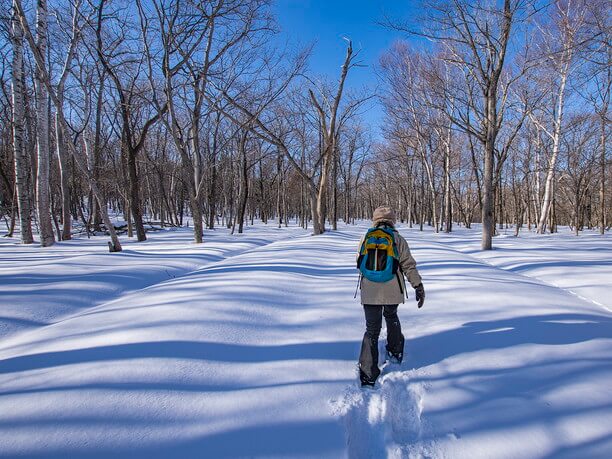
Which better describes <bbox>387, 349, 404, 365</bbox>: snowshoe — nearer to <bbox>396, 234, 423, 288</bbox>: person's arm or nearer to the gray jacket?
the gray jacket

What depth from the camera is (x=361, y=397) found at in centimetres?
248

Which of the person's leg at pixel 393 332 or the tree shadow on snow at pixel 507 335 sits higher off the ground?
the person's leg at pixel 393 332

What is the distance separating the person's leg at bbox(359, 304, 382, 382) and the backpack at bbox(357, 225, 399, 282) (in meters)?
0.31

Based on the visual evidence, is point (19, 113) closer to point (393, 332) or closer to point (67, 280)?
point (67, 280)

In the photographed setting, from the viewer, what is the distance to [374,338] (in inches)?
111

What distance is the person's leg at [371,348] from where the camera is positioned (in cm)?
267

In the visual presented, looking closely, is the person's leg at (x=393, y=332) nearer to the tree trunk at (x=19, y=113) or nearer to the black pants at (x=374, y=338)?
the black pants at (x=374, y=338)

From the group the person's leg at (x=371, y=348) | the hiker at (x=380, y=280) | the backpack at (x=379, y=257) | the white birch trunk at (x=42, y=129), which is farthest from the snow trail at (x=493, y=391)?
the white birch trunk at (x=42, y=129)

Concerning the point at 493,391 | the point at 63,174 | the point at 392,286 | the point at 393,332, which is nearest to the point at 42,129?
the point at 63,174

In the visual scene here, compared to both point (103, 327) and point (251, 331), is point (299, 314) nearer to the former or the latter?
point (251, 331)

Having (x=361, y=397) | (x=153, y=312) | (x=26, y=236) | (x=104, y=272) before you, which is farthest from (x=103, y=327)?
(x=26, y=236)

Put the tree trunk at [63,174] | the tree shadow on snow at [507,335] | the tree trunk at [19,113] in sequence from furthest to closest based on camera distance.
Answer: the tree trunk at [63,174]
the tree trunk at [19,113]
the tree shadow on snow at [507,335]

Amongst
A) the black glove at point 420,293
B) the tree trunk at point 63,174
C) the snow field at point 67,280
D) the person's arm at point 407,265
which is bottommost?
the snow field at point 67,280

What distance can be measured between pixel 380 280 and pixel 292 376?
3.74 ft
